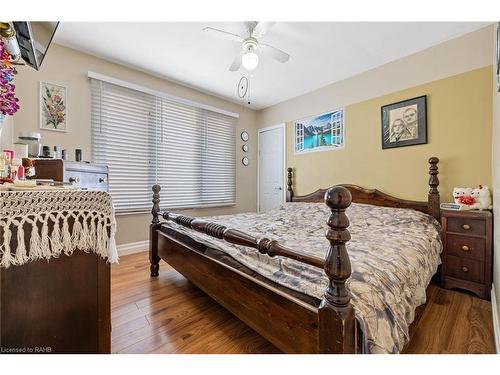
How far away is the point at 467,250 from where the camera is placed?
79.6 inches

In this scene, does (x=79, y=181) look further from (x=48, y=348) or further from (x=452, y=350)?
(x=452, y=350)

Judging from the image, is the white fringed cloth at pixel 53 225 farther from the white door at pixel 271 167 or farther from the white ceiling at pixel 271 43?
the white door at pixel 271 167

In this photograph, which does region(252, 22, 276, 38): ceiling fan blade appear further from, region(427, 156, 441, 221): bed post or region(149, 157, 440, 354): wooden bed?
region(427, 156, 441, 221): bed post

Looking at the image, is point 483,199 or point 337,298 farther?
point 483,199

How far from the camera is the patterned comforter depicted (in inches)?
37.7

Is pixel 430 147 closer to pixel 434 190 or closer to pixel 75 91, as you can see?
pixel 434 190

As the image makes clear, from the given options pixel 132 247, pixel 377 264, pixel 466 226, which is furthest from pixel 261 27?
pixel 132 247

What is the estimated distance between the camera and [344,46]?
2502mm

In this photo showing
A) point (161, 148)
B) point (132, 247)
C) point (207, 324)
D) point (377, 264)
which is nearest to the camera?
point (377, 264)

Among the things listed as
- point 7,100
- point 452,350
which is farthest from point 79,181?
point 452,350

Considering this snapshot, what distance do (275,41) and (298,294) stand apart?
96.2 inches

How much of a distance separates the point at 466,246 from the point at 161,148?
144 inches

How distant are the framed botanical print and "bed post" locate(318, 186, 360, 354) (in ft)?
7.85

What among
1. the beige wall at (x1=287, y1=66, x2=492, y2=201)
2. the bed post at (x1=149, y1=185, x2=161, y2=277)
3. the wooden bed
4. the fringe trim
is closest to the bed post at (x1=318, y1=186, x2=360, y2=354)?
the wooden bed
